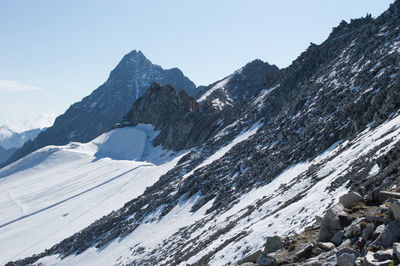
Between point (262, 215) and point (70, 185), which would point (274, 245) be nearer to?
point (262, 215)

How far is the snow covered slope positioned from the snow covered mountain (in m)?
0.45

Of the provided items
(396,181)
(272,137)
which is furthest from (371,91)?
(396,181)

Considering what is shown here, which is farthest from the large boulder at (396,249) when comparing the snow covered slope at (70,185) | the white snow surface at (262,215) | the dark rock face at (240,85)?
the dark rock face at (240,85)

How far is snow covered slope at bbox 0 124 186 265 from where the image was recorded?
62.0 metres

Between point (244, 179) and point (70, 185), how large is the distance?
6352 centimetres

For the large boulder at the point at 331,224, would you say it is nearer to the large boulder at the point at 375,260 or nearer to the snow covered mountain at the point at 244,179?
the snow covered mountain at the point at 244,179

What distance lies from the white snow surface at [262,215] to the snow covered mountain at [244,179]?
13 centimetres

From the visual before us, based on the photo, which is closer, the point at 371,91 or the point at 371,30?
the point at 371,91

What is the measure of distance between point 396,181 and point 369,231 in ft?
13.8

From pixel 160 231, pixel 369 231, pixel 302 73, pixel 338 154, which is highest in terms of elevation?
pixel 302 73

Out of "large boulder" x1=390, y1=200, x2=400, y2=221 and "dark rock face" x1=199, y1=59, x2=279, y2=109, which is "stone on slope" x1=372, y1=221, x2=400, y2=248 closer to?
"large boulder" x1=390, y1=200, x2=400, y2=221

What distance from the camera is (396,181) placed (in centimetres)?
1230

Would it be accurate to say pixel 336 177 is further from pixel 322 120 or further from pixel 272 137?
pixel 272 137

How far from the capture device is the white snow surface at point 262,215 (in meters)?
17.2
